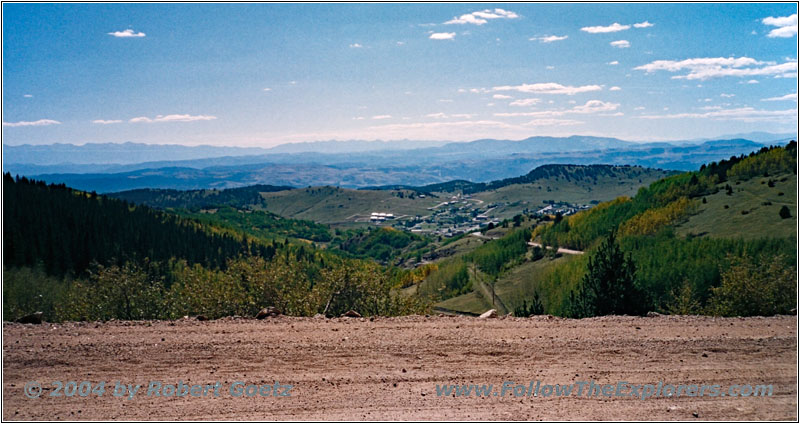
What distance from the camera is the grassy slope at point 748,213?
49.0 m

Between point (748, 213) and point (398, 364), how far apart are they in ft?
195

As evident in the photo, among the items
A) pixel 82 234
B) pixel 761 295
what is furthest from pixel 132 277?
pixel 82 234

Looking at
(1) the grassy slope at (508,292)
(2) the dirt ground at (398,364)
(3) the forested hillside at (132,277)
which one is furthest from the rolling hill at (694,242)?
(3) the forested hillside at (132,277)

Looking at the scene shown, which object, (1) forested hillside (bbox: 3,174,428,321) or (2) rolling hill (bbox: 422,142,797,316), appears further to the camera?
(2) rolling hill (bbox: 422,142,797,316)

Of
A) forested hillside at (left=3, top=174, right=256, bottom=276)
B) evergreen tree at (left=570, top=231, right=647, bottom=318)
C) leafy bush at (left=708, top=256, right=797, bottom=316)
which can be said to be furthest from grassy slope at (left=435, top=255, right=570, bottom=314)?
leafy bush at (left=708, top=256, right=797, bottom=316)

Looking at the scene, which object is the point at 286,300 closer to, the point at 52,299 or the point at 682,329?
the point at 682,329

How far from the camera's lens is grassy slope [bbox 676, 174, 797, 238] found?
4903 centimetres

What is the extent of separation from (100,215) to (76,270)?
28371 millimetres

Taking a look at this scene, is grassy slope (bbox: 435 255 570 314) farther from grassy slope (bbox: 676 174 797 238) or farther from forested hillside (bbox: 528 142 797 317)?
grassy slope (bbox: 676 174 797 238)

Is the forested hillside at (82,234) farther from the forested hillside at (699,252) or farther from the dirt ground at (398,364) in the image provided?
the forested hillside at (699,252)

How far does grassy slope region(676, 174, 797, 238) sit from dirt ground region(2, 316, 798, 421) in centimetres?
3953

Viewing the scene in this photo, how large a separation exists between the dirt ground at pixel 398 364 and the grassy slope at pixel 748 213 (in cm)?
3953

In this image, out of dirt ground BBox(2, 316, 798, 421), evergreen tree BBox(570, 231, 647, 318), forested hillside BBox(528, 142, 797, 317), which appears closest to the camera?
dirt ground BBox(2, 316, 798, 421)

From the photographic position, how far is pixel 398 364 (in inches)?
512
